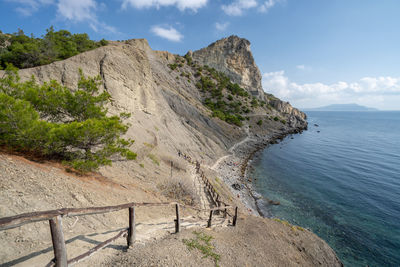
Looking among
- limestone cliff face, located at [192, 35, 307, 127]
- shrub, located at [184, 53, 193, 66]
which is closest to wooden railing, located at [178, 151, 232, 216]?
shrub, located at [184, 53, 193, 66]

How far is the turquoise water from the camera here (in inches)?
634

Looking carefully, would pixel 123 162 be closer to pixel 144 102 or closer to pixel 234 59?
pixel 144 102

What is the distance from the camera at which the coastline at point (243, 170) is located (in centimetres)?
2167

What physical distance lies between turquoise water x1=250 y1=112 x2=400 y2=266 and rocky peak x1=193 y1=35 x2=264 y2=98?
6558 cm

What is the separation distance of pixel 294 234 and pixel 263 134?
5012cm

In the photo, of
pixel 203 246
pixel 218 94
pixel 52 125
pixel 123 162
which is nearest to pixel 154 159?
pixel 123 162

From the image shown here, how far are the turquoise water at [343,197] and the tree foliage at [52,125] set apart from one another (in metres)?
19.7

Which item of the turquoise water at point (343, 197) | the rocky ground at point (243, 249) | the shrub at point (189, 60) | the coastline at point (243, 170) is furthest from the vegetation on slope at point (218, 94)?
the rocky ground at point (243, 249)

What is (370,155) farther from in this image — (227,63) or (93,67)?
(227,63)

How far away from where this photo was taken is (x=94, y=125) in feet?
27.4

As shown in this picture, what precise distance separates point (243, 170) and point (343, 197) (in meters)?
14.3

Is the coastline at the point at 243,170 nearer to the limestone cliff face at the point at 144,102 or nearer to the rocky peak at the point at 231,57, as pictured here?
the limestone cliff face at the point at 144,102

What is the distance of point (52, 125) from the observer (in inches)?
302

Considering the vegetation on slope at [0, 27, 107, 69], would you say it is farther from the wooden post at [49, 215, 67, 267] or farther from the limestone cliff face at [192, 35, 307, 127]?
the limestone cliff face at [192, 35, 307, 127]
